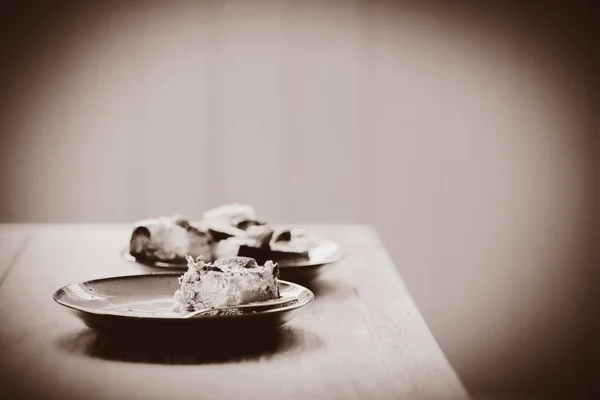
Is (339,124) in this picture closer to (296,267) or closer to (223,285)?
(296,267)

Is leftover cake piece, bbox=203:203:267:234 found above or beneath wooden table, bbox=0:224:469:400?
above

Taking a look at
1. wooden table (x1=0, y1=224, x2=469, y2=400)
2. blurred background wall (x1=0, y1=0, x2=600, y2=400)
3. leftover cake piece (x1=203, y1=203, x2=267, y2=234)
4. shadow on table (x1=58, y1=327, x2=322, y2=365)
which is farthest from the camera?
blurred background wall (x1=0, y1=0, x2=600, y2=400)

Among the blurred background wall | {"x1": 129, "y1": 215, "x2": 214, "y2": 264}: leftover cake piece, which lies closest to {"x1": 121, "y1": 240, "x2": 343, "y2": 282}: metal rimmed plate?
{"x1": 129, "y1": 215, "x2": 214, "y2": 264}: leftover cake piece

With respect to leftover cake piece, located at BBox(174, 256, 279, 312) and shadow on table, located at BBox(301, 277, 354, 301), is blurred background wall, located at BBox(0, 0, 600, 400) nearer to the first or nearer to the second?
shadow on table, located at BBox(301, 277, 354, 301)

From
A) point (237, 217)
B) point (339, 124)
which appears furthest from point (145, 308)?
point (339, 124)

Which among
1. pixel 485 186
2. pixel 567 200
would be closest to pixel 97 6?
pixel 485 186

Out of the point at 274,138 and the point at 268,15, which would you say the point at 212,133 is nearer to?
the point at 274,138

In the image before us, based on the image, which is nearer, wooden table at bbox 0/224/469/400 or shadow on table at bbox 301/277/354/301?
wooden table at bbox 0/224/469/400
